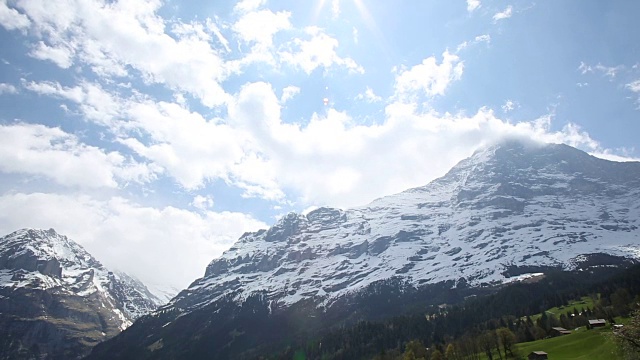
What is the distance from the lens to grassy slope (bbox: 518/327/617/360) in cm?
9307

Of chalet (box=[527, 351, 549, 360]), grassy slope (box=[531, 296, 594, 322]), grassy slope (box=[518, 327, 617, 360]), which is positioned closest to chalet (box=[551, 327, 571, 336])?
grassy slope (box=[518, 327, 617, 360])

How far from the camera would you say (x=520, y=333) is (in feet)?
483

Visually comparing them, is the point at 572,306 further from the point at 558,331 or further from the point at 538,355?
the point at 538,355

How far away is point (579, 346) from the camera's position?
347 feet

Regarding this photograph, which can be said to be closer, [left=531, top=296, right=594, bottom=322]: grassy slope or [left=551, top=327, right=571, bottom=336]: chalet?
[left=551, top=327, right=571, bottom=336]: chalet

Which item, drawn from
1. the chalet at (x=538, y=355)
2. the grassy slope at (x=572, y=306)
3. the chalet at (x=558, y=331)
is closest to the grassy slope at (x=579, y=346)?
the chalet at (x=538, y=355)

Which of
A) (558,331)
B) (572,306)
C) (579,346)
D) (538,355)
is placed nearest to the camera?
(538,355)

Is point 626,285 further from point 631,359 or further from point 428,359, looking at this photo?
point 631,359

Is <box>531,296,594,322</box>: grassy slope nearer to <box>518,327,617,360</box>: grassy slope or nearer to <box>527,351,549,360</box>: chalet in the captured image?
<box>518,327,617,360</box>: grassy slope

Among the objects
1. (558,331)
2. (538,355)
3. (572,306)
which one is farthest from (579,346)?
(572,306)

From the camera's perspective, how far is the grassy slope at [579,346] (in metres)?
93.1

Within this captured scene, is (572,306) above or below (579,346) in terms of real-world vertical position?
above

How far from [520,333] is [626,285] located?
215 feet

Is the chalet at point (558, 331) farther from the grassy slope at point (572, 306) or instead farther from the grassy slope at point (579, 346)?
the grassy slope at point (572, 306)
